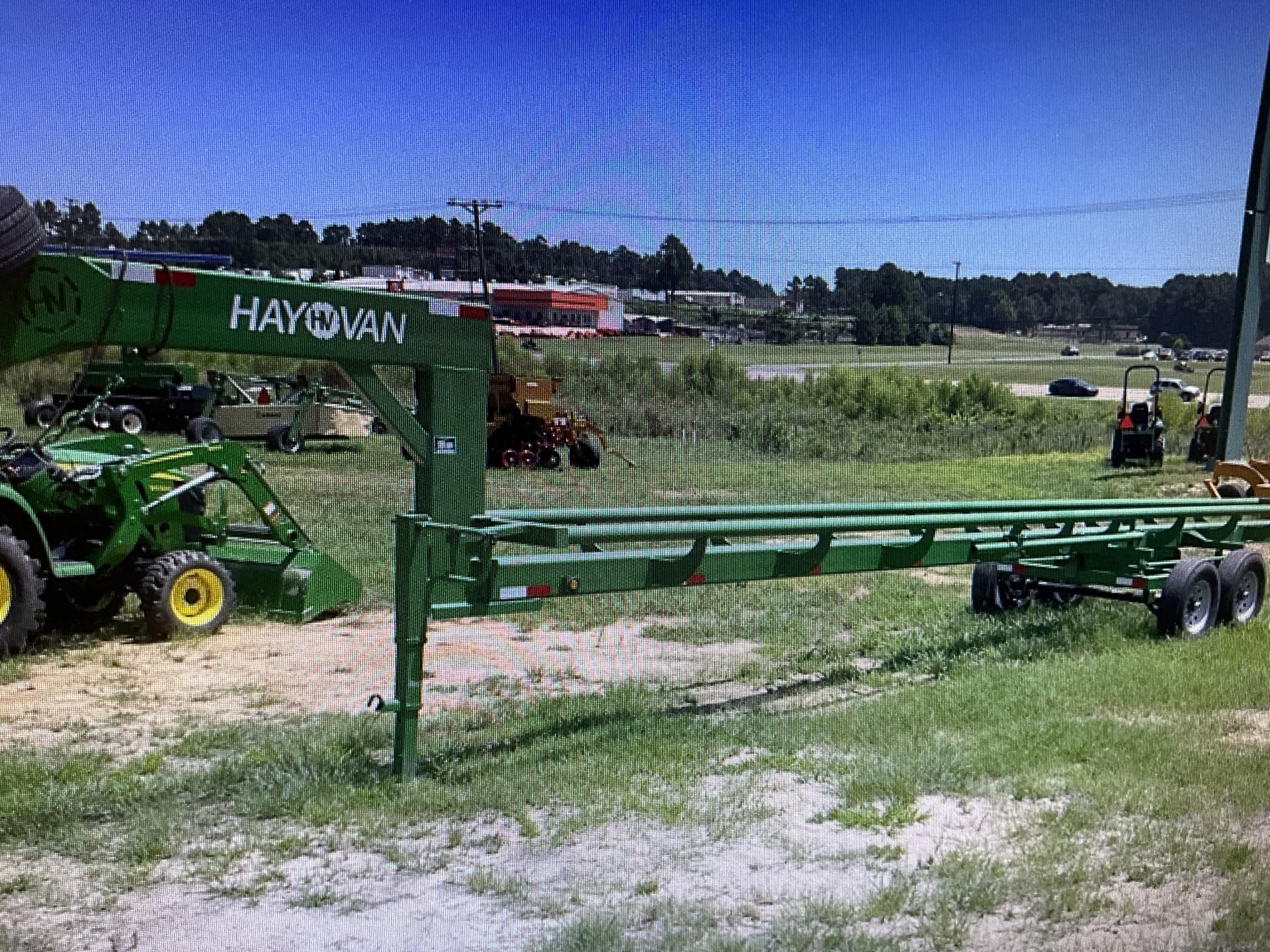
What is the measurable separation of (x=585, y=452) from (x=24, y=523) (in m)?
13.7

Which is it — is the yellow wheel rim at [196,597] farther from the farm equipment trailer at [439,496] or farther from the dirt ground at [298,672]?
the farm equipment trailer at [439,496]

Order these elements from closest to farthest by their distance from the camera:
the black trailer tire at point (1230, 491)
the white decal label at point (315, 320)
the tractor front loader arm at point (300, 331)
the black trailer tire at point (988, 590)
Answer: the tractor front loader arm at point (300, 331)
the white decal label at point (315, 320)
the black trailer tire at point (988, 590)
the black trailer tire at point (1230, 491)

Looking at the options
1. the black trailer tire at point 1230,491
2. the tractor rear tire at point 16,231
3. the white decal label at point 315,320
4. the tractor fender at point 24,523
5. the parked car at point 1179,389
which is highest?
the tractor rear tire at point 16,231

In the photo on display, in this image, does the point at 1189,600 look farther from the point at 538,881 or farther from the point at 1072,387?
the point at 1072,387

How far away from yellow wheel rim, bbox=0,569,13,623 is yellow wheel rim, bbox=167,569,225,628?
962mm

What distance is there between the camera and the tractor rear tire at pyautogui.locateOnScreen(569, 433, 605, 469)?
20.8 metres

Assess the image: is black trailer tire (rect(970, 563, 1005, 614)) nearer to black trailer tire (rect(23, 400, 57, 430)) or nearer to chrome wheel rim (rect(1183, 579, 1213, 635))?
chrome wheel rim (rect(1183, 579, 1213, 635))

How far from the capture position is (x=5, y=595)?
7012mm

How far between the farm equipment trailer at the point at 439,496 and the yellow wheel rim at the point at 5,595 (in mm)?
460

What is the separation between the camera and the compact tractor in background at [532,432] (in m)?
20.5

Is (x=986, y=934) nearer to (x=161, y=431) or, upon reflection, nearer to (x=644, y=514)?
(x=644, y=514)

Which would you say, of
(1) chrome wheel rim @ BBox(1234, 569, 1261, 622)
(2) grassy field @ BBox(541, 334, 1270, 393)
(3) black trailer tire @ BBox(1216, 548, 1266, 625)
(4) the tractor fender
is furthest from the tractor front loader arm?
(2) grassy field @ BBox(541, 334, 1270, 393)

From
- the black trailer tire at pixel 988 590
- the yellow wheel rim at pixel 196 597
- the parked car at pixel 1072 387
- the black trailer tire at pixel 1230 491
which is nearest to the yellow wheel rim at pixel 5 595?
the yellow wheel rim at pixel 196 597

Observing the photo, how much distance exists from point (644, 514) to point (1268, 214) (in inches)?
496
